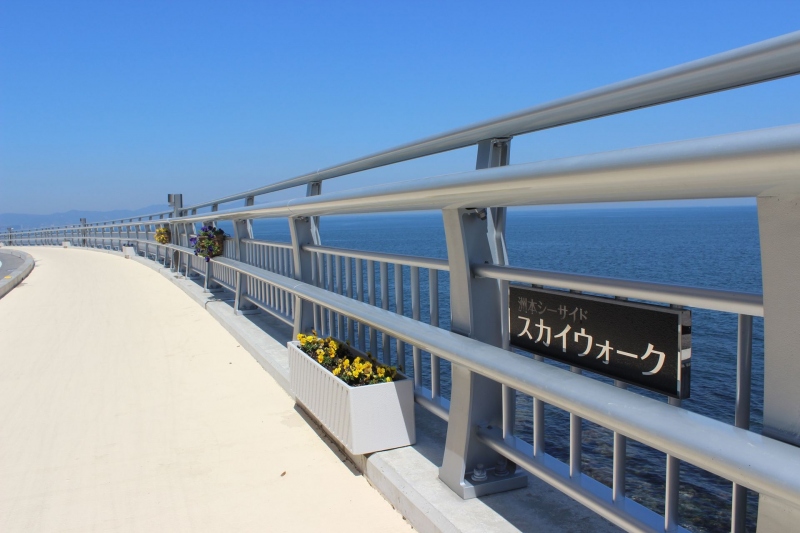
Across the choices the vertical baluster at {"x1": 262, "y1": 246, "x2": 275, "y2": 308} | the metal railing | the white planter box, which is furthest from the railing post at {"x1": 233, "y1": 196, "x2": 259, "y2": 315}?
the white planter box

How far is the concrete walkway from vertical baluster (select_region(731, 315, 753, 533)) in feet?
5.14

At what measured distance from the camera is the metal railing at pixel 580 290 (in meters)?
1.40

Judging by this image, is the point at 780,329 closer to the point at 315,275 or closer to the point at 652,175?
Result: the point at 652,175

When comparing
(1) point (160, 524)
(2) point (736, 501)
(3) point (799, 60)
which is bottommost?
(1) point (160, 524)

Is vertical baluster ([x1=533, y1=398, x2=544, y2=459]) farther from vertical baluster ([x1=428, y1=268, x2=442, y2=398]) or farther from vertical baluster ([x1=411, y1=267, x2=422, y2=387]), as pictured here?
vertical baluster ([x1=411, y1=267, x2=422, y2=387])

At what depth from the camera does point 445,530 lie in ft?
9.03

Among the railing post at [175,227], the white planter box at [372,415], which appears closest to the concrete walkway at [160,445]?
the white planter box at [372,415]

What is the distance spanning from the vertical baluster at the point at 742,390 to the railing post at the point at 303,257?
155 inches

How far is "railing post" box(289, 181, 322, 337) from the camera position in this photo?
212 inches

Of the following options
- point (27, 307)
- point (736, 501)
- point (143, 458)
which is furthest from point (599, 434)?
point (27, 307)

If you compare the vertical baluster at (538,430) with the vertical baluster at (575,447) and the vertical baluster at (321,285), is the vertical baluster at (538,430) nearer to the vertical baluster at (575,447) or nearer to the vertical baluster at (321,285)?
the vertical baluster at (575,447)

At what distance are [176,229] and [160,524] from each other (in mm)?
12051

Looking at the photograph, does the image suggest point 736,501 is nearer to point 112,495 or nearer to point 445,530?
point 445,530

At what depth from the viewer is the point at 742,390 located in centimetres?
181
